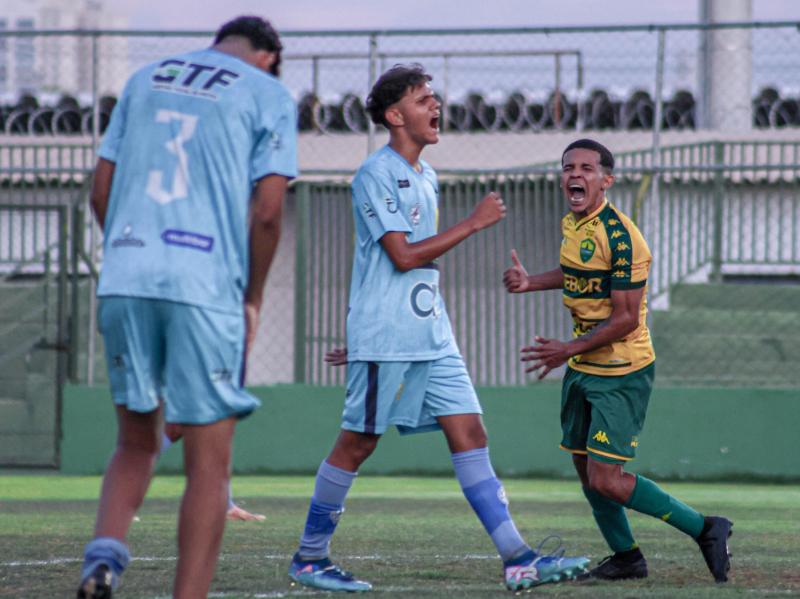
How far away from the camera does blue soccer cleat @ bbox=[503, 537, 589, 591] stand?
5387 millimetres

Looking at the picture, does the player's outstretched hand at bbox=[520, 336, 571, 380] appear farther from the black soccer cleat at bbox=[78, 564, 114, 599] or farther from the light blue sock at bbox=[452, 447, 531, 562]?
the black soccer cleat at bbox=[78, 564, 114, 599]

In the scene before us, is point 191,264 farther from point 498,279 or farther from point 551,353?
point 498,279

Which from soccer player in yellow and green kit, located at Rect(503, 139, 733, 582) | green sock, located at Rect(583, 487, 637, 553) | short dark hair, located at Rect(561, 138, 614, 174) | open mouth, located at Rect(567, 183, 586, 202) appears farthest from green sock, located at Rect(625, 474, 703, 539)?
short dark hair, located at Rect(561, 138, 614, 174)

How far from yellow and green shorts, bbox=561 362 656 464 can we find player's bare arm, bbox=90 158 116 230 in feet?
7.78

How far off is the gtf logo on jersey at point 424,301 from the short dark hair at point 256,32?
1.53 meters

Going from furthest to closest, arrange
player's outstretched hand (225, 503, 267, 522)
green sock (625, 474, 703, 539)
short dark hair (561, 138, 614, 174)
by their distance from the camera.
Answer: player's outstretched hand (225, 503, 267, 522), short dark hair (561, 138, 614, 174), green sock (625, 474, 703, 539)

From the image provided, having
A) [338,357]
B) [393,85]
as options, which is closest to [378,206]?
[393,85]

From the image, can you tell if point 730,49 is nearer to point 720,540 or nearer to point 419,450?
point 419,450

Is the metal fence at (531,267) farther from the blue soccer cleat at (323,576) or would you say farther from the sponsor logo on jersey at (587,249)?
the blue soccer cleat at (323,576)

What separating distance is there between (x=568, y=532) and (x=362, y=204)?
2.86 meters

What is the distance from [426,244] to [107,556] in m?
2.08

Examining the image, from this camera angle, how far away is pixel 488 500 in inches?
220

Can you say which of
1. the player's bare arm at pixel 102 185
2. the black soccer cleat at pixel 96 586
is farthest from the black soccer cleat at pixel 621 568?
the player's bare arm at pixel 102 185

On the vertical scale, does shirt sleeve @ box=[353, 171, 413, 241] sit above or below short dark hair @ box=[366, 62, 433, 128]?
below
